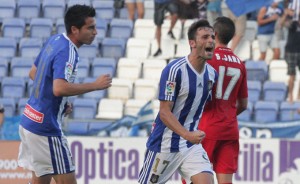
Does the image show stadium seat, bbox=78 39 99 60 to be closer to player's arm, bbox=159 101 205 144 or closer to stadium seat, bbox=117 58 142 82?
stadium seat, bbox=117 58 142 82

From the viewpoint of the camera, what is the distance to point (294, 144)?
13797 mm

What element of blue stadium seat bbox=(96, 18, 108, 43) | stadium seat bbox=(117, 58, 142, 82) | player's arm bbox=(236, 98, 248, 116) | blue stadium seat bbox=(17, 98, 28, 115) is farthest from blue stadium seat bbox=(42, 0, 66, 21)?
player's arm bbox=(236, 98, 248, 116)

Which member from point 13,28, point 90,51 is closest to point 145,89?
point 90,51

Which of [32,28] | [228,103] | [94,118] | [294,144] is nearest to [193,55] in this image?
[228,103]

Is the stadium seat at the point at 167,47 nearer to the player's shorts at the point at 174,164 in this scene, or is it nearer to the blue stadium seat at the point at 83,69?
the blue stadium seat at the point at 83,69

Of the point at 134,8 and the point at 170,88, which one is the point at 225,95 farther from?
the point at 134,8

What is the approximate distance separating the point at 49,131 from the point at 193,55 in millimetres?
1405

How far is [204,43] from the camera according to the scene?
9.16 meters

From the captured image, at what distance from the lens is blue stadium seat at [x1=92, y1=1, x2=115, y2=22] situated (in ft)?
60.0

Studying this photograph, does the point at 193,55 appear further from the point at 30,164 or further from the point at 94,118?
the point at 94,118

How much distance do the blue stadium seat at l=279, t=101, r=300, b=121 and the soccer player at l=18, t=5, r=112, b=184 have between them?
23.5 feet

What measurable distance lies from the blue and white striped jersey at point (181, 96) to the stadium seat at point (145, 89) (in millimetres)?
7297

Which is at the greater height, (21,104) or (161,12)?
(161,12)

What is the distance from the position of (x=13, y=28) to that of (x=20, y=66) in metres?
1.00
